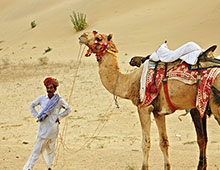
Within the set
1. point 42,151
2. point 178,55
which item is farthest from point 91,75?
point 178,55

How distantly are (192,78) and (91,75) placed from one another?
1437cm

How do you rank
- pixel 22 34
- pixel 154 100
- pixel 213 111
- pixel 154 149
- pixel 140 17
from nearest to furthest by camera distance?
pixel 213 111 < pixel 154 100 < pixel 154 149 < pixel 140 17 < pixel 22 34

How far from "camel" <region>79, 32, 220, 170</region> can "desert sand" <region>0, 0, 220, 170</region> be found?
0.90 m

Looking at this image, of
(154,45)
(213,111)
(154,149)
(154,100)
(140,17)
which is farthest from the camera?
(140,17)

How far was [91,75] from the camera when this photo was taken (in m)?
20.2

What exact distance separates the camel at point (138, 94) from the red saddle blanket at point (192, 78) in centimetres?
10

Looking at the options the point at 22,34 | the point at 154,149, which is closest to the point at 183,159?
the point at 154,149

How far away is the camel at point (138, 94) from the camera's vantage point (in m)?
6.11

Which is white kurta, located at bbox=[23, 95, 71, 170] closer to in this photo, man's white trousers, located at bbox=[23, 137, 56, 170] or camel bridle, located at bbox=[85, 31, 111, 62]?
man's white trousers, located at bbox=[23, 137, 56, 170]

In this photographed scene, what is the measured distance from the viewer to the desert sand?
8.52 m

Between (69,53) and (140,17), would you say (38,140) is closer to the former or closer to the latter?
(69,53)

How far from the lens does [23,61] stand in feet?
91.4

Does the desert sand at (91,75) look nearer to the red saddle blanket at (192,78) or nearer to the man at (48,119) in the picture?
the man at (48,119)

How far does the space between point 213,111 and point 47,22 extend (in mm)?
38111
